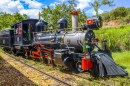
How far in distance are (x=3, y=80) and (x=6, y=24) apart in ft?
79.2

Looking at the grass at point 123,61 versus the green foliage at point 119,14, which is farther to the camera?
the green foliage at point 119,14

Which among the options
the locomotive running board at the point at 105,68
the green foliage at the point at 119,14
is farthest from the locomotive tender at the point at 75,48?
the green foliage at the point at 119,14

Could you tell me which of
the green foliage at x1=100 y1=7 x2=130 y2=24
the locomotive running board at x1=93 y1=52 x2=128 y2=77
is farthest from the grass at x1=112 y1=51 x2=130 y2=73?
the green foliage at x1=100 y1=7 x2=130 y2=24

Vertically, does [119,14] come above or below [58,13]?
above

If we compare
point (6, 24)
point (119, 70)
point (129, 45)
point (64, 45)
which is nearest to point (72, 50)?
point (64, 45)

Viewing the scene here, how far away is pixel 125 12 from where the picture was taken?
36.8 metres

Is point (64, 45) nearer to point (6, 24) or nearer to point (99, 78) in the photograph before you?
point (99, 78)

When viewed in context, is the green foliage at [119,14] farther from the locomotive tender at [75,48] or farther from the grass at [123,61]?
the locomotive tender at [75,48]

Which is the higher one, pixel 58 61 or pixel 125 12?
pixel 125 12

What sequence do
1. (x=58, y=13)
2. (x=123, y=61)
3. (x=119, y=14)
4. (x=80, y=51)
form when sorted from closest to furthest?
1. (x=80, y=51)
2. (x=123, y=61)
3. (x=58, y=13)
4. (x=119, y=14)

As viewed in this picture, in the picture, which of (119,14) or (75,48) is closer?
(75,48)

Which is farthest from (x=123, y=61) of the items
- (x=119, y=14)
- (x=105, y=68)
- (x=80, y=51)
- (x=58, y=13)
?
(x=119, y=14)

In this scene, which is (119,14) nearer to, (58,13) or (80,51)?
(58,13)

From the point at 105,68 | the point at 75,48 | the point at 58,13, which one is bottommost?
the point at 105,68
